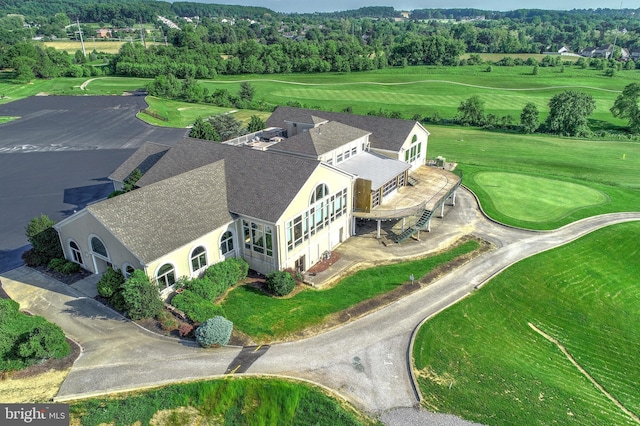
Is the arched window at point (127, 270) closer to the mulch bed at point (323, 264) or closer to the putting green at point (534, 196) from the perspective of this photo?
the mulch bed at point (323, 264)

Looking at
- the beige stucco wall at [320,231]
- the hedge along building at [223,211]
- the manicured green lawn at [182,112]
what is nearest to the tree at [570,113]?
the hedge along building at [223,211]

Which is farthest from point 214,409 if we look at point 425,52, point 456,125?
point 425,52

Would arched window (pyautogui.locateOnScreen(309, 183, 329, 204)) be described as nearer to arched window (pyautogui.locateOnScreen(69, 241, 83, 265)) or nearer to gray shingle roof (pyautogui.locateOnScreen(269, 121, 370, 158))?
gray shingle roof (pyautogui.locateOnScreen(269, 121, 370, 158))

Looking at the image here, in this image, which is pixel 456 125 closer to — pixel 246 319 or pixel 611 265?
pixel 611 265

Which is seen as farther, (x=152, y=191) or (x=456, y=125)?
(x=456, y=125)

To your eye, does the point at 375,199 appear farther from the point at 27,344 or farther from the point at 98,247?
the point at 27,344

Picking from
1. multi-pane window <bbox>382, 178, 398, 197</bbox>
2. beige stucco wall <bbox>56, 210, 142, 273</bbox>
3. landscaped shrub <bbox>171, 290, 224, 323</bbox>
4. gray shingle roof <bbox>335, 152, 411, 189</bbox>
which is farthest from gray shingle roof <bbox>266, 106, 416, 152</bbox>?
landscaped shrub <bbox>171, 290, 224, 323</bbox>
